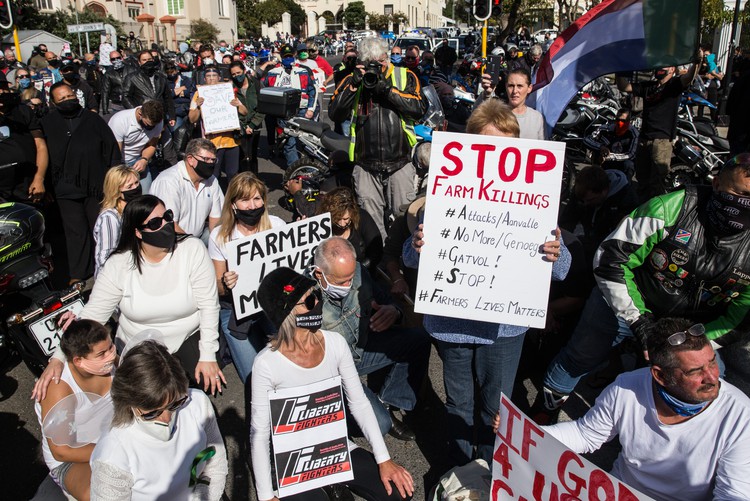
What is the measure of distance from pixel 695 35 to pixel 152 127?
5.27 meters

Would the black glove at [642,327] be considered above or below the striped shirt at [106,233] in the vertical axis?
below

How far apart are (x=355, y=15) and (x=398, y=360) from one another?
90.4 m

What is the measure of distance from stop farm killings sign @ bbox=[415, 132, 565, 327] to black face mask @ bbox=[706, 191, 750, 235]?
0.87m

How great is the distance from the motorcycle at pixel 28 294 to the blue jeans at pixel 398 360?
7.59ft

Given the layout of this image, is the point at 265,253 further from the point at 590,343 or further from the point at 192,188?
the point at 590,343

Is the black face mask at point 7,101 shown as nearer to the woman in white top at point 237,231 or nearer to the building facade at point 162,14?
the woman in white top at point 237,231

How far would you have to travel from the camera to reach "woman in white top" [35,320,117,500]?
9.61 ft

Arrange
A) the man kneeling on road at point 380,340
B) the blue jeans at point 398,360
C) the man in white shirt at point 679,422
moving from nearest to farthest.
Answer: the man in white shirt at point 679,422
the man kneeling on road at point 380,340
the blue jeans at point 398,360

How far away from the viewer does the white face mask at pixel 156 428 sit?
2.58 meters

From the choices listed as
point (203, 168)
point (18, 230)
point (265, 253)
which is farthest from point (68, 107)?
point (265, 253)

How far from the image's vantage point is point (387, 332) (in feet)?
13.2

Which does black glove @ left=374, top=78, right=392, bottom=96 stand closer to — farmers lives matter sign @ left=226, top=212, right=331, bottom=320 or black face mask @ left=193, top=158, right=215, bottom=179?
black face mask @ left=193, top=158, right=215, bottom=179

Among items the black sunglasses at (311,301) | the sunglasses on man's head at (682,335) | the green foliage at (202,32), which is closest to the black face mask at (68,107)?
the black sunglasses at (311,301)

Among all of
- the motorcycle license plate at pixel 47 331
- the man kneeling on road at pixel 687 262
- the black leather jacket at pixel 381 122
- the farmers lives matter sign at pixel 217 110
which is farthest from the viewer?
the farmers lives matter sign at pixel 217 110
